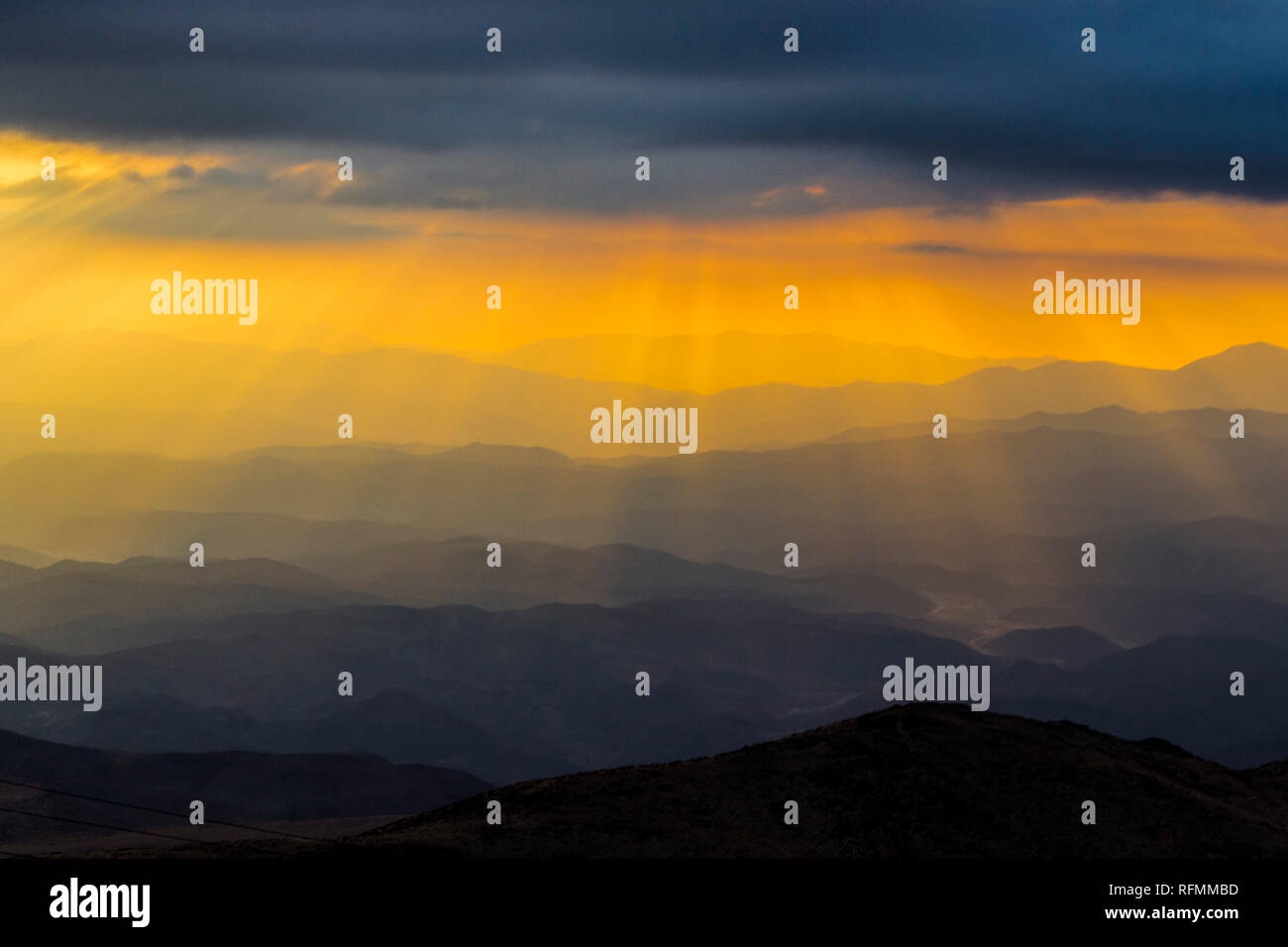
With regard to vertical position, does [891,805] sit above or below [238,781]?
below

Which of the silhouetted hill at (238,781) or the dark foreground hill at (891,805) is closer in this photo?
the dark foreground hill at (891,805)

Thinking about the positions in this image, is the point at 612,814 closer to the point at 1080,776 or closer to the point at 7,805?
the point at 1080,776

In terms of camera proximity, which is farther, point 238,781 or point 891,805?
point 238,781

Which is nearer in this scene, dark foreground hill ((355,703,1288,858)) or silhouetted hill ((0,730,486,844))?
dark foreground hill ((355,703,1288,858))

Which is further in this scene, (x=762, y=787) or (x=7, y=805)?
(x=7, y=805)
